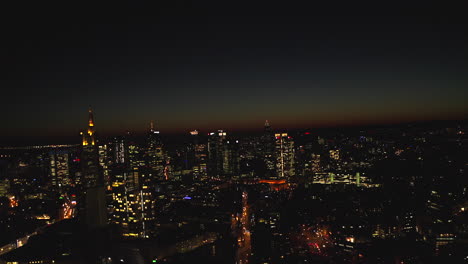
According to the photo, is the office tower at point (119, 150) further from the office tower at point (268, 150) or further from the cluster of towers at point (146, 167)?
the office tower at point (268, 150)

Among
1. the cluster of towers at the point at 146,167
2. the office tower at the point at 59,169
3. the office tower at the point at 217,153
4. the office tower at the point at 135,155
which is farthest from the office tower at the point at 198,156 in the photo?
the office tower at the point at 59,169

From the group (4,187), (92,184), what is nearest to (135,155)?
(4,187)

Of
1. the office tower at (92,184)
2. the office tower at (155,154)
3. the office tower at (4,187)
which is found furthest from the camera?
the office tower at (155,154)

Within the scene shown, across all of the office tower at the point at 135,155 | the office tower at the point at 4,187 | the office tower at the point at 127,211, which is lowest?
the office tower at the point at 127,211

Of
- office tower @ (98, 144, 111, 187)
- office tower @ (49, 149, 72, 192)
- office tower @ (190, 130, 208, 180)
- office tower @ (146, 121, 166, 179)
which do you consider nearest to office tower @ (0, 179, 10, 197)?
office tower @ (49, 149, 72, 192)

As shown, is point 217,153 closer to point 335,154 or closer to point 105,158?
point 335,154

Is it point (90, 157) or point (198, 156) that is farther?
point (198, 156)
